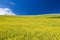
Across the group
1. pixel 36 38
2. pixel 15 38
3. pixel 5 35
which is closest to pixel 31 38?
pixel 36 38

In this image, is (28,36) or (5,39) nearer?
(5,39)

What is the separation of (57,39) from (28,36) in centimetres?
203

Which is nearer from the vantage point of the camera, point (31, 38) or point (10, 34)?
point (31, 38)

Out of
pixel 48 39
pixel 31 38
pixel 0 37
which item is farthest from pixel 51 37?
pixel 0 37

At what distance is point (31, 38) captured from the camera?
12242 millimetres

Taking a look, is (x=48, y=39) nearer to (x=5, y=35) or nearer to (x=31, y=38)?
(x=31, y=38)

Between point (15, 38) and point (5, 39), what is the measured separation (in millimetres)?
667

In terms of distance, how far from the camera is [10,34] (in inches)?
513

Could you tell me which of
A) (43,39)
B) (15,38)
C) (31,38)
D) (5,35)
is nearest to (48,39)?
(43,39)

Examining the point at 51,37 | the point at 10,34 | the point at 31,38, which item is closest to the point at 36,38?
the point at 31,38

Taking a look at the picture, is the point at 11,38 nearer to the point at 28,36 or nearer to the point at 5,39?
the point at 5,39

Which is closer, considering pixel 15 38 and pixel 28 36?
pixel 15 38

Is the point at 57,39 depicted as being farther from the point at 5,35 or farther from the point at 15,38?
the point at 5,35

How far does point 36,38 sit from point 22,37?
0.96m
